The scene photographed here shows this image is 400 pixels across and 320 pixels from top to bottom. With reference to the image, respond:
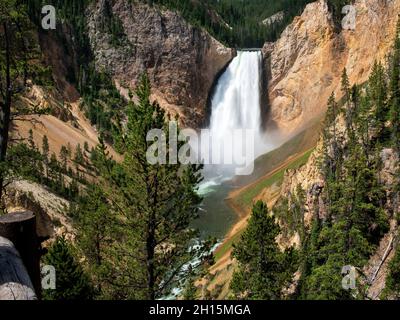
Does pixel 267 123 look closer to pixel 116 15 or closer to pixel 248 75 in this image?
pixel 248 75

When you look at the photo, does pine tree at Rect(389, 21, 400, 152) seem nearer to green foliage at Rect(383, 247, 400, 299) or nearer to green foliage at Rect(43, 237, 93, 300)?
green foliage at Rect(383, 247, 400, 299)

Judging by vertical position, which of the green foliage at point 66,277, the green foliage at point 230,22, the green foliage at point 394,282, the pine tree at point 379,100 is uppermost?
the green foliage at point 230,22

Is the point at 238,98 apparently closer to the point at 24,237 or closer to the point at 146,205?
the point at 146,205

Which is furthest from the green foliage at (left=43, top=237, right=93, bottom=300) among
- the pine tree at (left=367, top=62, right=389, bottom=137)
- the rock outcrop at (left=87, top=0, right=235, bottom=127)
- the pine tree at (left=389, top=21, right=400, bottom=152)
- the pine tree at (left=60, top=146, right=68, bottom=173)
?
the rock outcrop at (left=87, top=0, right=235, bottom=127)

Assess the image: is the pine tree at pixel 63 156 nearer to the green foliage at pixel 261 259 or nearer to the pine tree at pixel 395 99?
the pine tree at pixel 395 99

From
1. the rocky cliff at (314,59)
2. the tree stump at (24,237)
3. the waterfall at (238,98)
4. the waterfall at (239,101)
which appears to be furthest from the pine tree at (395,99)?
the waterfall at (238,98)
